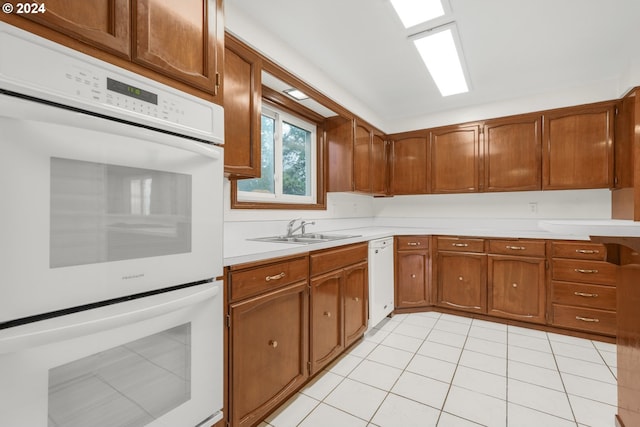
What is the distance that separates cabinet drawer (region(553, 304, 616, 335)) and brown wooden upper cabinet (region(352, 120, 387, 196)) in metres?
2.12

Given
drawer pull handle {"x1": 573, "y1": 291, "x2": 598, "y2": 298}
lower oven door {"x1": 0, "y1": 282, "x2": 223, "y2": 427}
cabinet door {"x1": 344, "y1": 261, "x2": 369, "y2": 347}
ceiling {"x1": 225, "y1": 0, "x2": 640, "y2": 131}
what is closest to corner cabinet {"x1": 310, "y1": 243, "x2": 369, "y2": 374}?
cabinet door {"x1": 344, "y1": 261, "x2": 369, "y2": 347}

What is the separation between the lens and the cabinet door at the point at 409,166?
3678mm

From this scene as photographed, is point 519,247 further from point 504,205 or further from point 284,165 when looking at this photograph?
point 284,165

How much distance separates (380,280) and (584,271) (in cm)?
180

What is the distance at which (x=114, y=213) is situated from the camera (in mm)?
858

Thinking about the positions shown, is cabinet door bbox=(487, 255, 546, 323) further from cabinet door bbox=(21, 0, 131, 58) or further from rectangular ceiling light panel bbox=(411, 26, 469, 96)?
cabinet door bbox=(21, 0, 131, 58)

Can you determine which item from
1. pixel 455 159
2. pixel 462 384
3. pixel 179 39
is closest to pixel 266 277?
pixel 179 39

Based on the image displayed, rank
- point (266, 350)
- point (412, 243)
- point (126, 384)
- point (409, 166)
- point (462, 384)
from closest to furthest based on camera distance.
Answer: point (126, 384)
point (266, 350)
point (462, 384)
point (412, 243)
point (409, 166)

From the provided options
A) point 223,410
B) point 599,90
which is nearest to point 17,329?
point 223,410

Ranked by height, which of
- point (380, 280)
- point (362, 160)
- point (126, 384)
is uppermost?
point (362, 160)

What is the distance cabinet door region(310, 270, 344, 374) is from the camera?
184cm

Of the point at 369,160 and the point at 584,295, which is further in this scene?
the point at 369,160

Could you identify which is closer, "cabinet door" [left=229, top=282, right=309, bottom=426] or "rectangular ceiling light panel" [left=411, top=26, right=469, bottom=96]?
"cabinet door" [left=229, top=282, right=309, bottom=426]

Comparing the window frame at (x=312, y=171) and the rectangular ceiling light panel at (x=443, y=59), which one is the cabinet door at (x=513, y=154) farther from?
the window frame at (x=312, y=171)
